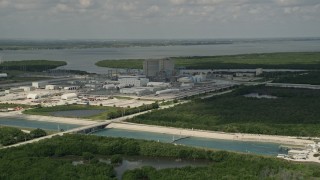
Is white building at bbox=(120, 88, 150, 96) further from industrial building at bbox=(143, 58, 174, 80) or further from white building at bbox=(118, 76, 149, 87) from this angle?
industrial building at bbox=(143, 58, 174, 80)

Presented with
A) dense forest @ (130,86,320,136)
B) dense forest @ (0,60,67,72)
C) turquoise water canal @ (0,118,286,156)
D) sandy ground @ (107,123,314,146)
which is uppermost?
dense forest @ (0,60,67,72)

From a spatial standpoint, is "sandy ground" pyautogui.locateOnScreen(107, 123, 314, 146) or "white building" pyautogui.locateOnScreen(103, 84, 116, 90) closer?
"sandy ground" pyautogui.locateOnScreen(107, 123, 314, 146)

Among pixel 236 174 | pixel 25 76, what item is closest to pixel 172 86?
pixel 25 76

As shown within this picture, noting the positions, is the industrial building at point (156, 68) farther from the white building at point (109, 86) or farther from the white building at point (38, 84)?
the white building at point (38, 84)

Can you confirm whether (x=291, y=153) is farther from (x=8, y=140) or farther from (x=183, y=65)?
(x=183, y=65)

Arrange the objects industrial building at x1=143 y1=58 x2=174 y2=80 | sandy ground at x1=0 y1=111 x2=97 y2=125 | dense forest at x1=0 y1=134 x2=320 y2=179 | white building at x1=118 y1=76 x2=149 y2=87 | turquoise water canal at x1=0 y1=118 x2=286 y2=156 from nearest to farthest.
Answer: dense forest at x1=0 y1=134 x2=320 y2=179, turquoise water canal at x1=0 y1=118 x2=286 y2=156, sandy ground at x1=0 y1=111 x2=97 y2=125, white building at x1=118 y1=76 x2=149 y2=87, industrial building at x1=143 y1=58 x2=174 y2=80

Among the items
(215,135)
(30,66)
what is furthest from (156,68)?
(215,135)

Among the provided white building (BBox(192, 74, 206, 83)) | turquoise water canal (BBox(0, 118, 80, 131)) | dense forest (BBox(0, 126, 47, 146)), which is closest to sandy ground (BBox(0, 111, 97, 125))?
turquoise water canal (BBox(0, 118, 80, 131))

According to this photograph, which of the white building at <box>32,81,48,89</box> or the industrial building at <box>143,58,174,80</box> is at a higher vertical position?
the industrial building at <box>143,58,174,80</box>
